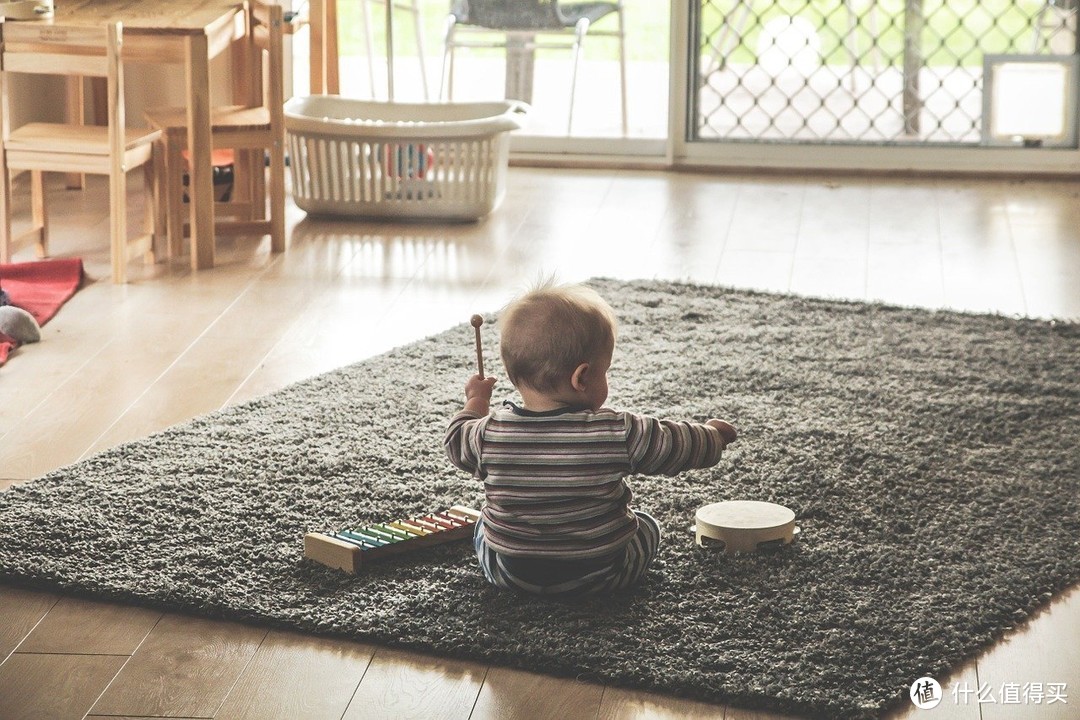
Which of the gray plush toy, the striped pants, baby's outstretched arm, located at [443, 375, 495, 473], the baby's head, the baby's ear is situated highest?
the baby's head

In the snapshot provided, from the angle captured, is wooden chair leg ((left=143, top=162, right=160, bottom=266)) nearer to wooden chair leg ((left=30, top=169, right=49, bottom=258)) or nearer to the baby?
wooden chair leg ((left=30, top=169, right=49, bottom=258))

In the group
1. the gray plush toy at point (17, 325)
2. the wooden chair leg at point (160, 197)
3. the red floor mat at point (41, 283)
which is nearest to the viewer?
the gray plush toy at point (17, 325)

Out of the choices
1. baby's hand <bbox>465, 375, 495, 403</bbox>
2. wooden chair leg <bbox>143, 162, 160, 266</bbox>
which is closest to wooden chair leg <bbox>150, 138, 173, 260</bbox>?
wooden chair leg <bbox>143, 162, 160, 266</bbox>

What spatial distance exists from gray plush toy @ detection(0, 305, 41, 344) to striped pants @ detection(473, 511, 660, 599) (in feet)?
5.02

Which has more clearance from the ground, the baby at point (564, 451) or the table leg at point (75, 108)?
the table leg at point (75, 108)

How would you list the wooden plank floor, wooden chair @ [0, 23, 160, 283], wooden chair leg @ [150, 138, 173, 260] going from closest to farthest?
the wooden plank floor, wooden chair @ [0, 23, 160, 283], wooden chair leg @ [150, 138, 173, 260]

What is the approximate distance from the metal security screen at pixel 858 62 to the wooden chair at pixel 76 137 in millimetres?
2183

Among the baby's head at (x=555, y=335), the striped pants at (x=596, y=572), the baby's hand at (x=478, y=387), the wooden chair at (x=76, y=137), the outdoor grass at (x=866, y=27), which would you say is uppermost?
the outdoor grass at (x=866, y=27)

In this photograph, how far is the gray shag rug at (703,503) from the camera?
66.5 inches

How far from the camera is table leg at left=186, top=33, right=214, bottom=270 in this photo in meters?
3.46

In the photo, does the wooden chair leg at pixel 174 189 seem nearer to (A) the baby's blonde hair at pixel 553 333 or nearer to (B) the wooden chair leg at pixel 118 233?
(B) the wooden chair leg at pixel 118 233

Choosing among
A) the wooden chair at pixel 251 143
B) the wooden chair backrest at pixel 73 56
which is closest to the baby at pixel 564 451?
the wooden chair backrest at pixel 73 56

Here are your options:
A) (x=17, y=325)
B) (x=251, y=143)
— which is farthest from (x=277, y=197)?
(x=17, y=325)

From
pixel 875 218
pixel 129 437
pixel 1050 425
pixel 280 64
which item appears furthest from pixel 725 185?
pixel 129 437
